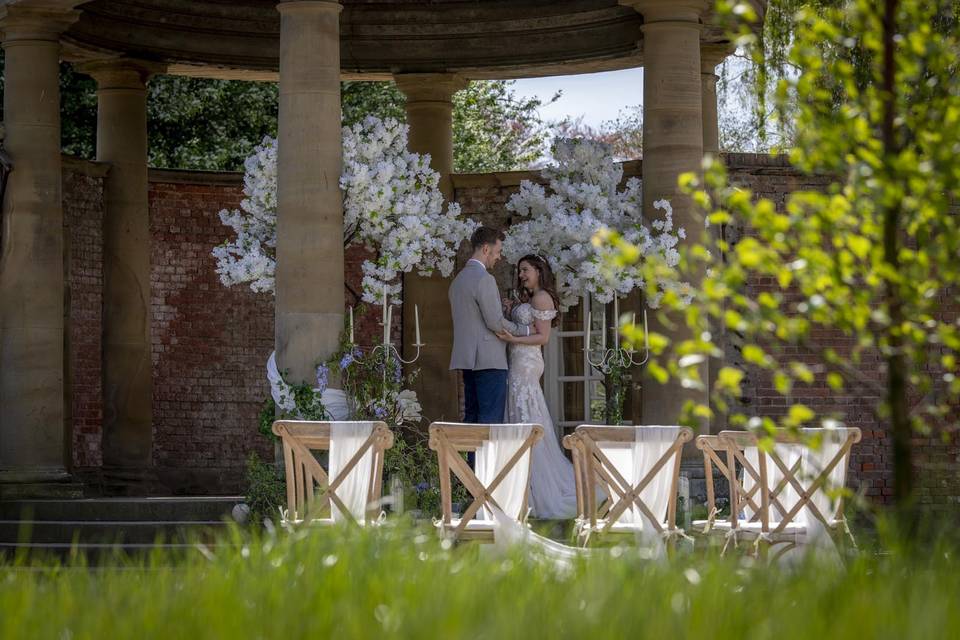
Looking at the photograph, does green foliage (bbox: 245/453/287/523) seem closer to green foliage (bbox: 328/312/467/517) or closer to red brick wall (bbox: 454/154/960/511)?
green foliage (bbox: 328/312/467/517)

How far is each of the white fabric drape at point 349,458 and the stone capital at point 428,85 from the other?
7.24 metres

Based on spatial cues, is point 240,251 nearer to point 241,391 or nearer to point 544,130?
point 241,391

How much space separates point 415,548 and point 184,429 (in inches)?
486

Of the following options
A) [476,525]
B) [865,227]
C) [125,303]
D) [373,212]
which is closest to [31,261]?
[125,303]

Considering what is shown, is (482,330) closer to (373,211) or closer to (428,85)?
(373,211)

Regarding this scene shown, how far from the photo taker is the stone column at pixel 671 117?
12.4m

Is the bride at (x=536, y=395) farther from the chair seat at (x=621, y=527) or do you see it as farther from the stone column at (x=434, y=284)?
the stone column at (x=434, y=284)

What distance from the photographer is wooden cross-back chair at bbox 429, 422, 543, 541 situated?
27.9 feet

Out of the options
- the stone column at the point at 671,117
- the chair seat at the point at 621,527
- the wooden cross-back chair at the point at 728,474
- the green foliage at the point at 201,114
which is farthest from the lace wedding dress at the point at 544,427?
the green foliage at the point at 201,114

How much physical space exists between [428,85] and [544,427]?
4930 millimetres

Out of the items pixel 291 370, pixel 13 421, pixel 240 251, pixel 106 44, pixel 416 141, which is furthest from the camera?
pixel 416 141

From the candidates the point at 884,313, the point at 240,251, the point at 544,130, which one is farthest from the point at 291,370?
the point at 544,130

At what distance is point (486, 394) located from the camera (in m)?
11.9

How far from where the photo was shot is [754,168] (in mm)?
15258
